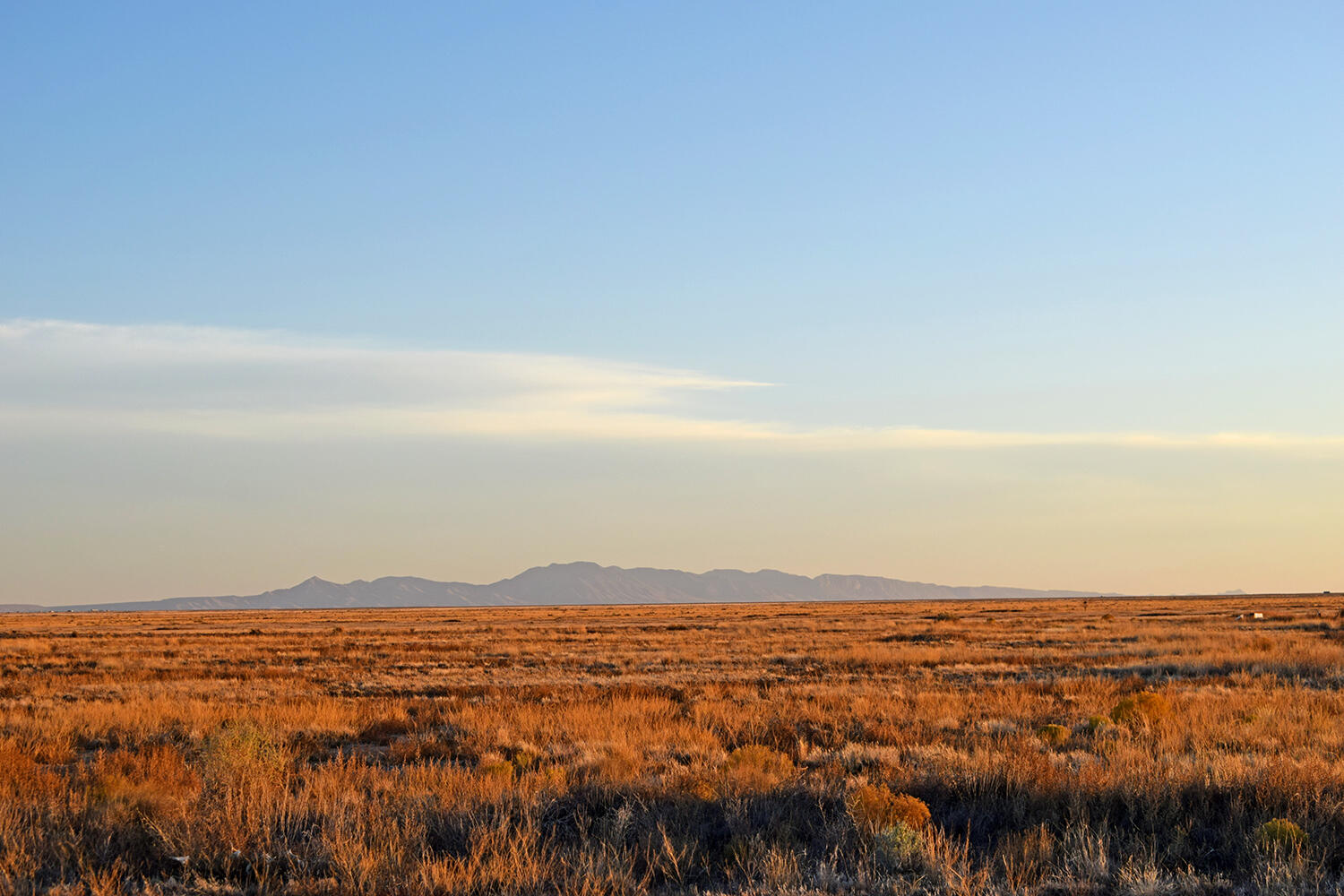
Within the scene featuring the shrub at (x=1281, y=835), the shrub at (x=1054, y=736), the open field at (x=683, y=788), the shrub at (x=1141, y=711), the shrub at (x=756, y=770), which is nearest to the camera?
the open field at (x=683, y=788)

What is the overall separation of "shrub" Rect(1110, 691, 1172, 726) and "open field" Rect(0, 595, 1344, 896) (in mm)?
56

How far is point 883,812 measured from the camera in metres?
7.44

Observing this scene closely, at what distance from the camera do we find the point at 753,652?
108ft

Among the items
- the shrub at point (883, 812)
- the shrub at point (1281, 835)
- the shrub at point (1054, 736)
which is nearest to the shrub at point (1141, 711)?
the shrub at point (1054, 736)

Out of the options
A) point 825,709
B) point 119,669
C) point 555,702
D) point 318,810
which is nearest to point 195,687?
point 119,669

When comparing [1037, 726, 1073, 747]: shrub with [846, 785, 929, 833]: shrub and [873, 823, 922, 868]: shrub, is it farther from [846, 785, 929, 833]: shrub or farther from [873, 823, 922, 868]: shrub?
[873, 823, 922, 868]: shrub

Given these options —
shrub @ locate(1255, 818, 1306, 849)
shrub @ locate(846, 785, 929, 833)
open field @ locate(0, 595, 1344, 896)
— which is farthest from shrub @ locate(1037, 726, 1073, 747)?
shrub @ locate(846, 785, 929, 833)

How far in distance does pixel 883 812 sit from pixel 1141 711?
8.46 metres

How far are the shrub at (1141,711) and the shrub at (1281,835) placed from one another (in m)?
6.94

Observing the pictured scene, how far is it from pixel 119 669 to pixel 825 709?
855 inches

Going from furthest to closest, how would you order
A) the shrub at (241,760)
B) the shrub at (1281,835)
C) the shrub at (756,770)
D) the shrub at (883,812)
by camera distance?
the shrub at (241,760) → the shrub at (756,770) → the shrub at (883,812) → the shrub at (1281,835)

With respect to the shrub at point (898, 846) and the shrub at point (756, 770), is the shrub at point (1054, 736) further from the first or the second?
the shrub at point (898, 846)

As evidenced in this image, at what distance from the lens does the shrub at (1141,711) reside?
13.7 metres

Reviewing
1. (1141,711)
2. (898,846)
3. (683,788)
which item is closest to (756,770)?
(683,788)
